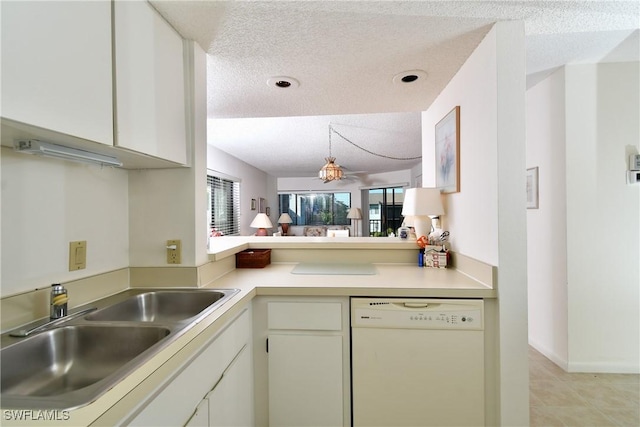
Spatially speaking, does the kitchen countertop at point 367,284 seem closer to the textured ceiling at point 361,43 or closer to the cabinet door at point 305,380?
the cabinet door at point 305,380

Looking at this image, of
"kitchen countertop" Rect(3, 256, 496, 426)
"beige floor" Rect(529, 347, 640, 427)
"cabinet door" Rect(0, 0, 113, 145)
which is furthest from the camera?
"beige floor" Rect(529, 347, 640, 427)

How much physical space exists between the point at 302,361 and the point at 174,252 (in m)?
0.87

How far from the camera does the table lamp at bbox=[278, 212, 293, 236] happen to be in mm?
8078

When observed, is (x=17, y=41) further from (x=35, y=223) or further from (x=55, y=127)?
(x=35, y=223)

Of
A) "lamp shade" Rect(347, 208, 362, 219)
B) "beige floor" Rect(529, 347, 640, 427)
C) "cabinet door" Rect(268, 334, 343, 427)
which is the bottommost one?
"beige floor" Rect(529, 347, 640, 427)

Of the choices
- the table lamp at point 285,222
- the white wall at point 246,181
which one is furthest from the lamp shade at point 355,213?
the white wall at point 246,181

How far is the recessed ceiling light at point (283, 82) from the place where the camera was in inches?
74.3

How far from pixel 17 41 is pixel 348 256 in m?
1.82

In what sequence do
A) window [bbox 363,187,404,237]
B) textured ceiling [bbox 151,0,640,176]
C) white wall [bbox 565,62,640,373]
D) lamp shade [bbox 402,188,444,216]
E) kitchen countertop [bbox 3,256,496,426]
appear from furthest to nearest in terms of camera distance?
window [bbox 363,187,404,237] < white wall [bbox 565,62,640,373] < lamp shade [bbox 402,188,444,216] < textured ceiling [bbox 151,0,640,176] < kitchen countertop [bbox 3,256,496,426]

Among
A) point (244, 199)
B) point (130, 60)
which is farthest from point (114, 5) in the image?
point (244, 199)

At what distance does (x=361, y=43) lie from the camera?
4.94ft

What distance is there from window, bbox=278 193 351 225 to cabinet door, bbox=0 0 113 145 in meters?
7.48

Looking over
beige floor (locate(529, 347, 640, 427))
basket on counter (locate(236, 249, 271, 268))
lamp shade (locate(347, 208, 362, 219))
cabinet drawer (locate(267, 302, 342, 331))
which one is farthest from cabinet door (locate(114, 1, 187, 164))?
lamp shade (locate(347, 208, 362, 219))

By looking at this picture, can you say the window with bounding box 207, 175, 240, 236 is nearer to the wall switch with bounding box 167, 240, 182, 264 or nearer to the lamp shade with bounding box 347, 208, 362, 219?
the wall switch with bounding box 167, 240, 182, 264
